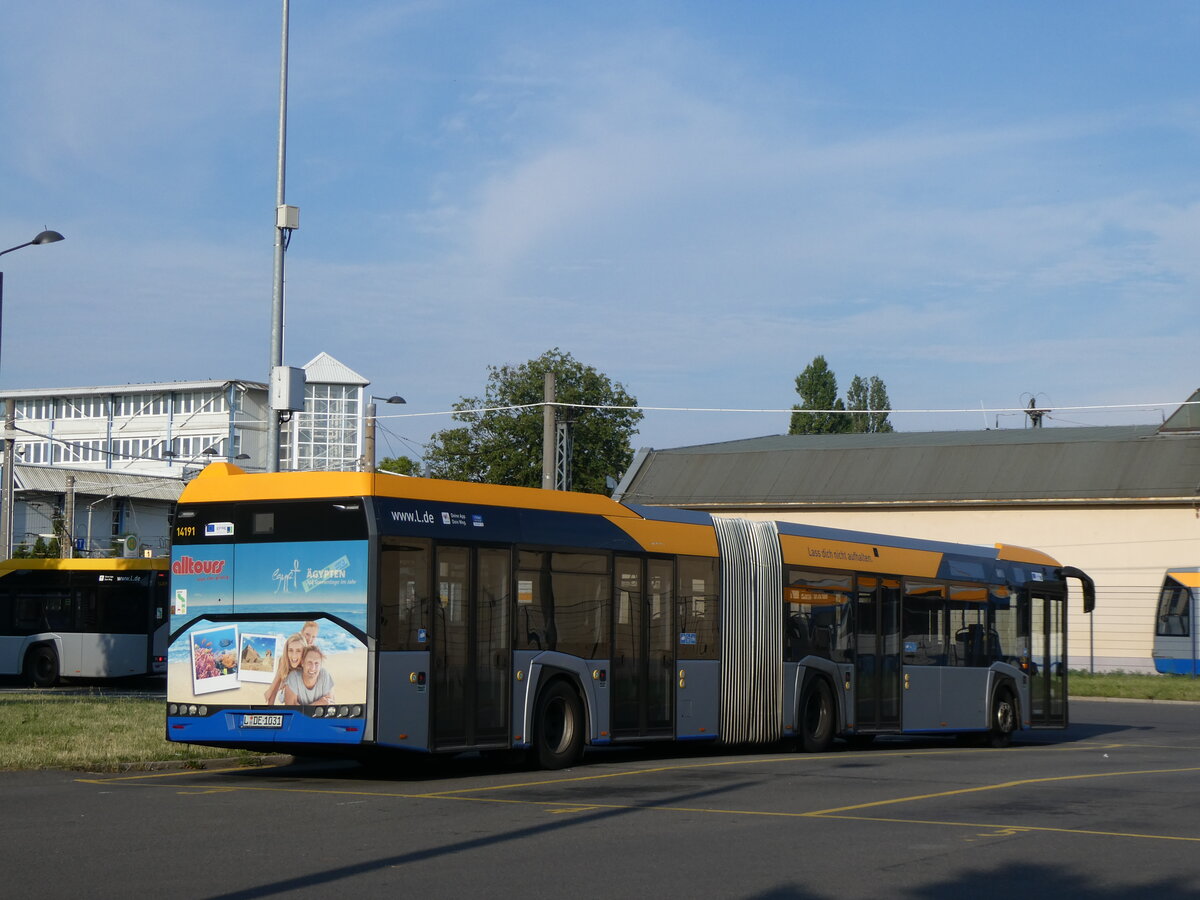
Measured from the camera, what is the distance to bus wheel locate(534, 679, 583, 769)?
16.2m

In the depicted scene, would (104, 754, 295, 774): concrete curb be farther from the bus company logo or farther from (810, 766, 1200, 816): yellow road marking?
(810, 766, 1200, 816): yellow road marking

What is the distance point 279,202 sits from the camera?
72.1 feet

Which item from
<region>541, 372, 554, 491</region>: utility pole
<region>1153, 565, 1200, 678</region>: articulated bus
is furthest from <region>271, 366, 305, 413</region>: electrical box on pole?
<region>1153, 565, 1200, 678</region>: articulated bus

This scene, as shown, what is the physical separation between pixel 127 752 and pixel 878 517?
41.6 meters

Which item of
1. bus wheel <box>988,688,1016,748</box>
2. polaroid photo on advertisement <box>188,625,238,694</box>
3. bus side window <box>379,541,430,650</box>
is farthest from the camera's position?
bus wheel <box>988,688,1016,748</box>

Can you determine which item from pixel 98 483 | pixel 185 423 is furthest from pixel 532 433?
pixel 185 423

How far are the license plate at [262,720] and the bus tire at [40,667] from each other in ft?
74.7

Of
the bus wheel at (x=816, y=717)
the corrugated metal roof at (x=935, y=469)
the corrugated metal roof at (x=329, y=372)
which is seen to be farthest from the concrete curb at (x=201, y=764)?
the corrugated metal roof at (x=329, y=372)

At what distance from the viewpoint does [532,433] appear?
60.8 m

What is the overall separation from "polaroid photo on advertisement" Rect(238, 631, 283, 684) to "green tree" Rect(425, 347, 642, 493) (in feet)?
138

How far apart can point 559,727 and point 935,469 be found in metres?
40.8

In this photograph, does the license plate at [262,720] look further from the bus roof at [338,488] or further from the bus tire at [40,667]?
the bus tire at [40,667]

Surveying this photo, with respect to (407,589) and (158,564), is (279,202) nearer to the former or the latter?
→ (407,589)

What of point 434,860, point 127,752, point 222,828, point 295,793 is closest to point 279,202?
point 127,752
